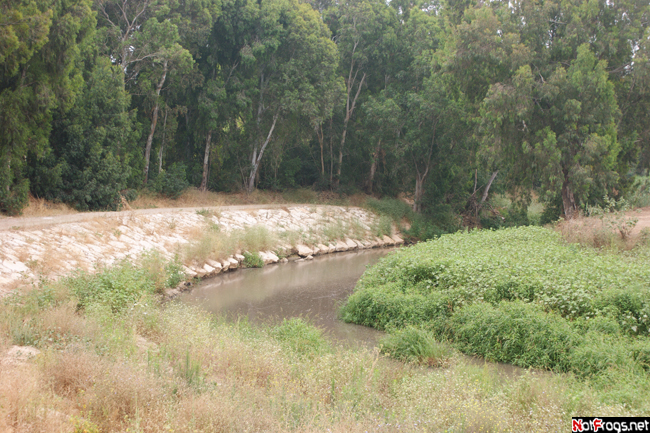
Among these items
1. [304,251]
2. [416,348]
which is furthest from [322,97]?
[416,348]

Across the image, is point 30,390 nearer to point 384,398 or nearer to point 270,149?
point 384,398

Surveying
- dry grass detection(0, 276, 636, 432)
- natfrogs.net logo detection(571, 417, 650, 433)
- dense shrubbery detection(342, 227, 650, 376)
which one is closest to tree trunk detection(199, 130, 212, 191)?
dense shrubbery detection(342, 227, 650, 376)

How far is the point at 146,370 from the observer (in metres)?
5.64

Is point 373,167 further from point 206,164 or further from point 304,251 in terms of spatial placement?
point 304,251

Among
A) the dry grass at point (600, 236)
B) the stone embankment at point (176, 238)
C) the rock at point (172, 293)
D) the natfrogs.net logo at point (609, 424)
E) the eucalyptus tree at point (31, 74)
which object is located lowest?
the rock at point (172, 293)

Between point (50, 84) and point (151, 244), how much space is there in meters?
6.27

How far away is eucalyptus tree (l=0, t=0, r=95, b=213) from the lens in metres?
14.1

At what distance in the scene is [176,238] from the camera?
17.4 metres

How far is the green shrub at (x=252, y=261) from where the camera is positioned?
60.6 feet

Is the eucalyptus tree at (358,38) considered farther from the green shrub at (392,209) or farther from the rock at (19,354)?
the rock at (19,354)

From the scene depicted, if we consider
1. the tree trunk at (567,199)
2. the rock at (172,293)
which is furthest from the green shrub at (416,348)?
the tree trunk at (567,199)

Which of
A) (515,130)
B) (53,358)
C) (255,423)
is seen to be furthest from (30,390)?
(515,130)

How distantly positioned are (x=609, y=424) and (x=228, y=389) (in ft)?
13.0

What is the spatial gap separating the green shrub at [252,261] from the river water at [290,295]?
345mm
